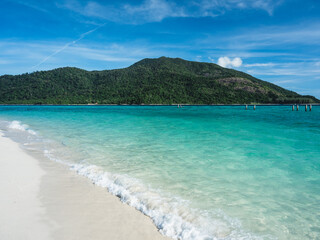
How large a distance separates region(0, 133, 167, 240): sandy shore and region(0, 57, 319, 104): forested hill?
14383 centimetres

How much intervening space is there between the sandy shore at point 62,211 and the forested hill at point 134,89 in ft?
472

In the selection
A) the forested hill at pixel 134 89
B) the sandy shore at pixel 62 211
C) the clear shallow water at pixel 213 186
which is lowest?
the clear shallow water at pixel 213 186

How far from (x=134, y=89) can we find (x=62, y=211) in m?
Answer: 163

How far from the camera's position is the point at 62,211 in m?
4.87

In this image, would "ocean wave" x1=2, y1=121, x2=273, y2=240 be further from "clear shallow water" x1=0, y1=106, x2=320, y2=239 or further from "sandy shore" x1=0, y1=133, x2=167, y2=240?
"sandy shore" x1=0, y1=133, x2=167, y2=240

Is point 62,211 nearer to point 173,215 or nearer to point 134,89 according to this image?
point 173,215

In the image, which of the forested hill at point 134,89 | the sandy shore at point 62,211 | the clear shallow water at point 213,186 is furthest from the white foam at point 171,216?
the forested hill at point 134,89

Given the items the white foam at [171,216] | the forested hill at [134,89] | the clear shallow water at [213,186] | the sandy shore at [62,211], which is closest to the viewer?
the sandy shore at [62,211]

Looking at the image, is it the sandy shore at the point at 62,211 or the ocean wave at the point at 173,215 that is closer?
the sandy shore at the point at 62,211

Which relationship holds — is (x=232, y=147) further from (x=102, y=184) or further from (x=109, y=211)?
(x=109, y=211)

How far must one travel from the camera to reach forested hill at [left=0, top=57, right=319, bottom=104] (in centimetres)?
15262

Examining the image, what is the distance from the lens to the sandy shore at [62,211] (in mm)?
4043

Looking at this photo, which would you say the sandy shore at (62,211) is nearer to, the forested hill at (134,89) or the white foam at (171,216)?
the white foam at (171,216)

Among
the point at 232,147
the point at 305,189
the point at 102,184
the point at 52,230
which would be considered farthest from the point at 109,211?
the point at 232,147
